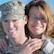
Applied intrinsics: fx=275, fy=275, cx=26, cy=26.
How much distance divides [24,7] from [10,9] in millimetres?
231

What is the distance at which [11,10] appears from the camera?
3.43 meters

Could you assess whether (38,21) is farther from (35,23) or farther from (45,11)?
(45,11)

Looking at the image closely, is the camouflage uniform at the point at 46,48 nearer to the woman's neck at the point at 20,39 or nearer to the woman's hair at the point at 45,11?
the woman's neck at the point at 20,39

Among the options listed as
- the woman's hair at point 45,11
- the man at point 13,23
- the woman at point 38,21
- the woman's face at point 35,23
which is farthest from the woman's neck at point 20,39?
the woman's hair at point 45,11

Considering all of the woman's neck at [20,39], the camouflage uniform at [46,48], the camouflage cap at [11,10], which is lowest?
the camouflage uniform at [46,48]

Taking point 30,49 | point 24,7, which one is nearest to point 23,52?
point 30,49

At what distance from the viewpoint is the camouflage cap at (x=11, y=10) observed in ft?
11.2

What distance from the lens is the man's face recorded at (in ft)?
11.0

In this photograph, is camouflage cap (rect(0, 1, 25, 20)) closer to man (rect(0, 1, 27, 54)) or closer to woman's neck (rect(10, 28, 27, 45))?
man (rect(0, 1, 27, 54))

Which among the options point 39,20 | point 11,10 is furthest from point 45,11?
point 11,10

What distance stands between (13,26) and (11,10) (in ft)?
0.68

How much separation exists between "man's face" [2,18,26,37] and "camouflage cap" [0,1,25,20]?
0.05 m

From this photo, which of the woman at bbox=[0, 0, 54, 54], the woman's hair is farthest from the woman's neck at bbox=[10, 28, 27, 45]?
the woman's hair

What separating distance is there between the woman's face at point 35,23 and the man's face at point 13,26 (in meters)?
0.32
